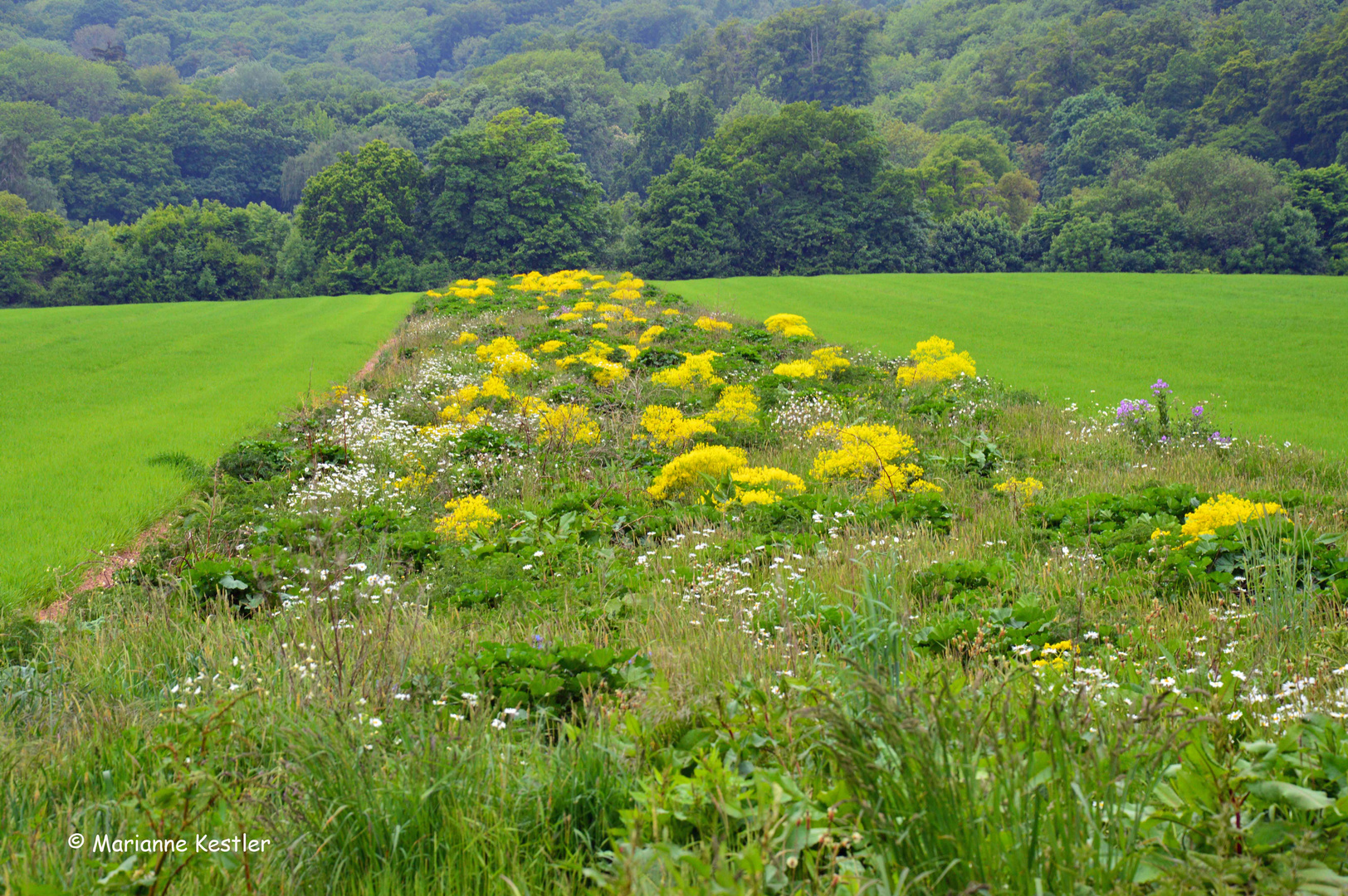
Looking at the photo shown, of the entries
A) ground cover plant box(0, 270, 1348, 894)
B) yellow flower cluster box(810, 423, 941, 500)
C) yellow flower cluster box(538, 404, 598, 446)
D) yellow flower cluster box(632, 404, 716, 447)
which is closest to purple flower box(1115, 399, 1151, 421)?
ground cover plant box(0, 270, 1348, 894)

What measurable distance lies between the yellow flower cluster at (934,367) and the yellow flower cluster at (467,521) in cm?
897

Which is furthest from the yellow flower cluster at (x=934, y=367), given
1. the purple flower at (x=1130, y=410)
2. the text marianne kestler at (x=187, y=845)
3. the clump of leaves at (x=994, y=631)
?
the text marianne kestler at (x=187, y=845)

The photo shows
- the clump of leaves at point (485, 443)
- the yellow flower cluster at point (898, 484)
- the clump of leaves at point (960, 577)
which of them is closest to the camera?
the clump of leaves at point (960, 577)

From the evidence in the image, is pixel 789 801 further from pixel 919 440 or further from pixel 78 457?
pixel 78 457

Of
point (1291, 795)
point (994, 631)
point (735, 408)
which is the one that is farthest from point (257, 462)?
point (1291, 795)

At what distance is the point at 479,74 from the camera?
110438mm

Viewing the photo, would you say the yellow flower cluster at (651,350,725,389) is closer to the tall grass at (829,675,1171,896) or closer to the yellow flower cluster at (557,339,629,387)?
the yellow flower cluster at (557,339,629,387)

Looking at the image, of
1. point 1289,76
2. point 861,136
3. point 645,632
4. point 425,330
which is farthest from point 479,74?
point 645,632

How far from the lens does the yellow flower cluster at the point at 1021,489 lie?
697 cm

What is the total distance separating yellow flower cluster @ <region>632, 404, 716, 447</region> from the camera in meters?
9.21

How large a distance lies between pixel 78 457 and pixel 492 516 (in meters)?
6.71

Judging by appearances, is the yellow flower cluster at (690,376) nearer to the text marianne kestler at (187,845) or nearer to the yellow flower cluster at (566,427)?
the yellow flower cluster at (566,427)

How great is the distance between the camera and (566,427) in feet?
32.1

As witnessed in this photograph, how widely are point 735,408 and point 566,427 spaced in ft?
7.79
